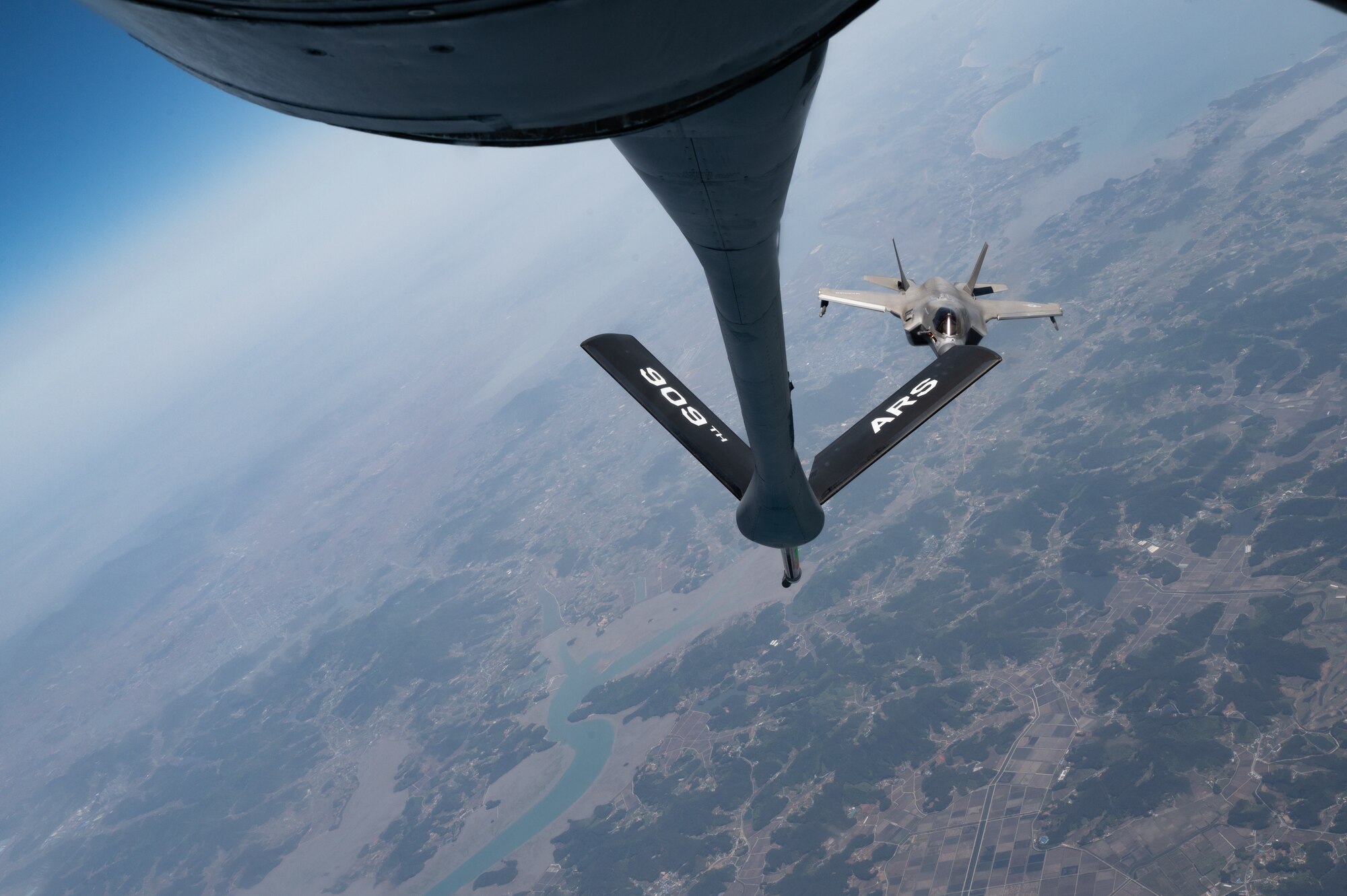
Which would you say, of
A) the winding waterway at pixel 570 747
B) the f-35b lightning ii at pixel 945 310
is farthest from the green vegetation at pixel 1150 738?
the winding waterway at pixel 570 747

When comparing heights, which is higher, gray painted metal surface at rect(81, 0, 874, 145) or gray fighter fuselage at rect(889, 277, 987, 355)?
gray painted metal surface at rect(81, 0, 874, 145)

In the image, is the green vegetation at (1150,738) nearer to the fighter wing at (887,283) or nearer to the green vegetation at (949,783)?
the green vegetation at (949,783)

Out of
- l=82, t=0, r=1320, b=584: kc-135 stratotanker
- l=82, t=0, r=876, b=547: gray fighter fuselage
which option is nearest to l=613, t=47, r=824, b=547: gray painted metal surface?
l=82, t=0, r=1320, b=584: kc-135 stratotanker

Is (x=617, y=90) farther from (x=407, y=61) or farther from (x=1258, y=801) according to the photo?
(x=1258, y=801)

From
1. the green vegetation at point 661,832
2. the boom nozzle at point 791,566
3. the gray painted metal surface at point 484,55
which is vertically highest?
the gray painted metal surface at point 484,55

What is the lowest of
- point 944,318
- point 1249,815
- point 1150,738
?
point 1249,815

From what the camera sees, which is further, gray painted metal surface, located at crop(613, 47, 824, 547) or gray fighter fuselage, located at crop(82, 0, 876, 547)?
gray painted metal surface, located at crop(613, 47, 824, 547)

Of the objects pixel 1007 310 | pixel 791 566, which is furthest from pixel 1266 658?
pixel 791 566

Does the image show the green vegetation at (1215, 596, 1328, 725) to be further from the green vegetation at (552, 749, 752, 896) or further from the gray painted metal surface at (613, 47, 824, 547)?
the gray painted metal surface at (613, 47, 824, 547)

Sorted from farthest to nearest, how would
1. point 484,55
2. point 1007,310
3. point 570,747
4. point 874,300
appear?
point 570,747 < point 874,300 < point 1007,310 < point 484,55

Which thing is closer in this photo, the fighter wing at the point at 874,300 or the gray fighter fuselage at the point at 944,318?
the gray fighter fuselage at the point at 944,318

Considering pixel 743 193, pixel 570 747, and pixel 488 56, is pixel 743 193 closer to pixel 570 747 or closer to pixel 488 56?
pixel 488 56

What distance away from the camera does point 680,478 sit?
117m

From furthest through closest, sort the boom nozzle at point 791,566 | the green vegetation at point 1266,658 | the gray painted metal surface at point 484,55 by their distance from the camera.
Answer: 1. the green vegetation at point 1266,658
2. the boom nozzle at point 791,566
3. the gray painted metal surface at point 484,55
